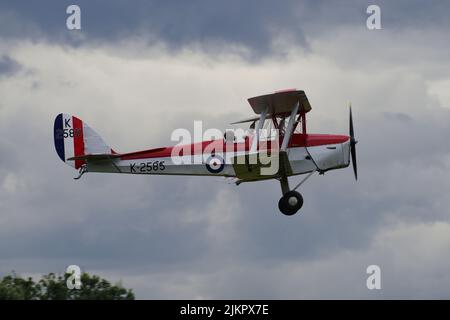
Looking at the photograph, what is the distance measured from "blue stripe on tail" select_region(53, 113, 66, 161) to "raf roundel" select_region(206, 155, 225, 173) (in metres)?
3.95

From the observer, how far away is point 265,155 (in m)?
23.9

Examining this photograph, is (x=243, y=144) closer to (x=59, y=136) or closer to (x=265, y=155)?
(x=265, y=155)

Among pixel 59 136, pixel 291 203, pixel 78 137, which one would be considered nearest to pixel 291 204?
pixel 291 203

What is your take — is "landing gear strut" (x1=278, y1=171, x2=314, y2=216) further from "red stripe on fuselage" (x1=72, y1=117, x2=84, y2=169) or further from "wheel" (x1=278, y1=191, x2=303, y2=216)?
"red stripe on fuselage" (x1=72, y1=117, x2=84, y2=169)

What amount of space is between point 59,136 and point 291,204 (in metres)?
6.24

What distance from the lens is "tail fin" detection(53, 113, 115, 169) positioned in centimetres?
2603

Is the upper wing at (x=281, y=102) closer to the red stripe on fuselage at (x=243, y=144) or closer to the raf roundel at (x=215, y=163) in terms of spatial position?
the red stripe on fuselage at (x=243, y=144)

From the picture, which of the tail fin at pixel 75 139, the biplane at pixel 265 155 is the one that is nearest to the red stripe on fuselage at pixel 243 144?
the biplane at pixel 265 155

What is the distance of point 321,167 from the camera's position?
79.7 ft
